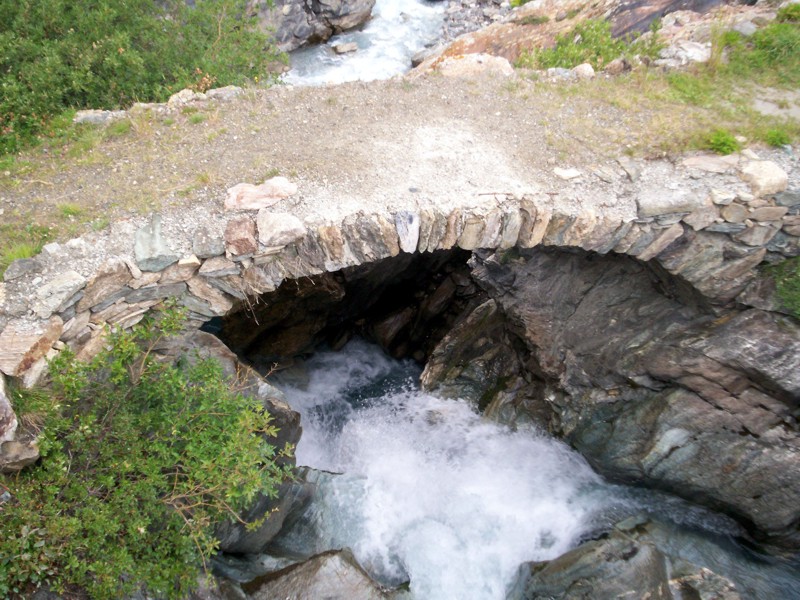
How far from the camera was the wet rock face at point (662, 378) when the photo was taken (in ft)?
27.9

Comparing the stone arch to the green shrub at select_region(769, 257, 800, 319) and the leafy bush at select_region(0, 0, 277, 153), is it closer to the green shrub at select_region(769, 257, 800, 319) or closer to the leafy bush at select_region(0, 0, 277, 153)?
the green shrub at select_region(769, 257, 800, 319)

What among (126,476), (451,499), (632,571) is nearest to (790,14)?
(632,571)

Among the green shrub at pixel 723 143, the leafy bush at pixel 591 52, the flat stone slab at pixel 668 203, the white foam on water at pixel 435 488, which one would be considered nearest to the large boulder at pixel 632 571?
the white foam on water at pixel 435 488

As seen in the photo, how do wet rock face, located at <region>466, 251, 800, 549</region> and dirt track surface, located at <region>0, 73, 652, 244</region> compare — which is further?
wet rock face, located at <region>466, 251, 800, 549</region>

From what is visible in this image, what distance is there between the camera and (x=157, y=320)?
710 centimetres

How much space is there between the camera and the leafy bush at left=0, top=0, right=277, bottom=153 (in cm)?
909

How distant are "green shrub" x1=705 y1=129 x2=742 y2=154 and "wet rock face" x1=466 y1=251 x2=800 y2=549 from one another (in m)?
2.02

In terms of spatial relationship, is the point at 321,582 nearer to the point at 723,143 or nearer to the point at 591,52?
the point at 723,143

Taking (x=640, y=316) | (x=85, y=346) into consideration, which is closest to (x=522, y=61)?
(x=640, y=316)

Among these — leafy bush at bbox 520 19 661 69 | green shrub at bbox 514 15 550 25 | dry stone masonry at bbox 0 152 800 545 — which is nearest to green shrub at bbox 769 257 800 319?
dry stone masonry at bbox 0 152 800 545

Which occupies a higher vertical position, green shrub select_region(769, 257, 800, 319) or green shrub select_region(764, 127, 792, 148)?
green shrub select_region(764, 127, 792, 148)

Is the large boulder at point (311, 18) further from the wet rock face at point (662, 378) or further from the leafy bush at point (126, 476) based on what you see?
the leafy bush at point (126, 476)

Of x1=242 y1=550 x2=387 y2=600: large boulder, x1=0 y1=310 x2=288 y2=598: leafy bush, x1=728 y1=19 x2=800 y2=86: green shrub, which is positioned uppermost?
x1=728 y1=19 x2=800 y2=86: green shrub

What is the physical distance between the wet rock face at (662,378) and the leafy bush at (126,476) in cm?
577
